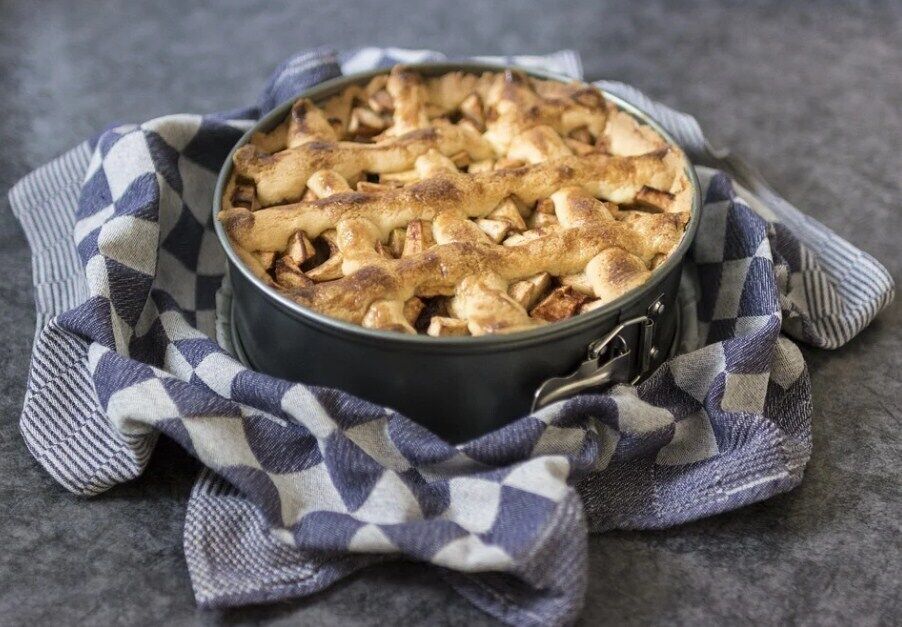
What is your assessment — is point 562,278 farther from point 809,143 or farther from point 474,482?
point 809,143

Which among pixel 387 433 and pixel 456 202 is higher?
pixel 456 202

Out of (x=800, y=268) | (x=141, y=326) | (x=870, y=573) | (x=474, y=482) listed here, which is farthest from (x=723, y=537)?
(x=141, y=326)

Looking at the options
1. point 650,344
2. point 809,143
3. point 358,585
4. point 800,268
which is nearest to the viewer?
point 358,585

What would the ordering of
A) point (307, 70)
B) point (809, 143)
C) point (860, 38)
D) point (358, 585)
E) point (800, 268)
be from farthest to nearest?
point (860, 38) < point (809, 143) < point (307, 70) < point (800, 268) < point (358, 585)

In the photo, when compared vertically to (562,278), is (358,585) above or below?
below

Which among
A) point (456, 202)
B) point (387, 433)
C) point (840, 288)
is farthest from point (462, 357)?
point (840, 288)

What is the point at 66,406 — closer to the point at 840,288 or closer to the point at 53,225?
the point at 53,225
